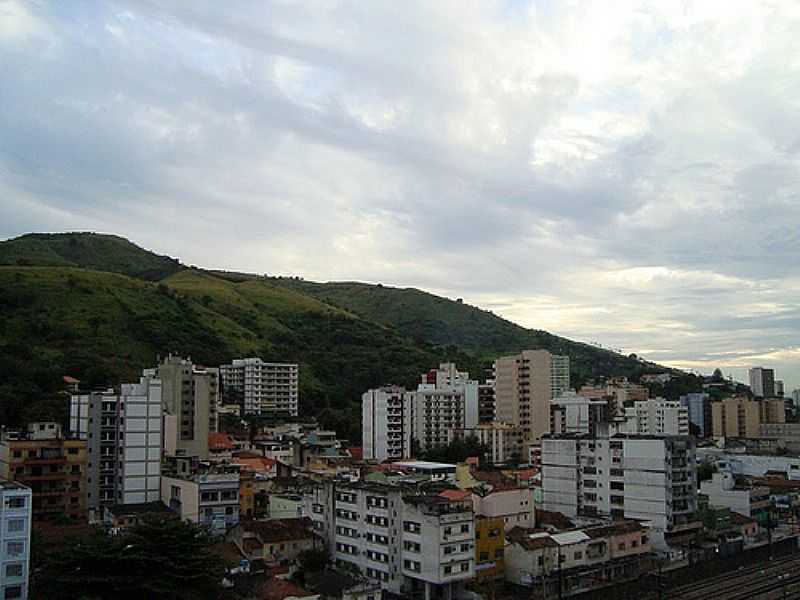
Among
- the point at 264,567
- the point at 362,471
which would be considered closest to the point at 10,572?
the point at 264,567

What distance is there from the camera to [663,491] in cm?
3891

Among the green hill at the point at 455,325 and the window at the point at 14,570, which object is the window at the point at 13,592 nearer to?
the window at the point at 14,570

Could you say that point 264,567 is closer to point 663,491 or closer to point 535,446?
point 663,491

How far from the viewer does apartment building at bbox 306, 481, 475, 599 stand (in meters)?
29.3

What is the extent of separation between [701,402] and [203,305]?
7286cm

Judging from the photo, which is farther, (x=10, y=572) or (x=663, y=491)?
(x=663, y=491)

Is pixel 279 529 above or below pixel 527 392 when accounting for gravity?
below

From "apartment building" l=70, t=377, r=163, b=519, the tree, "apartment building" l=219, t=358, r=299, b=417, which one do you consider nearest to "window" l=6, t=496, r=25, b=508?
the tree

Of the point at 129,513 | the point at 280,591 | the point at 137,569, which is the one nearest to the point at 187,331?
the point at 129,513

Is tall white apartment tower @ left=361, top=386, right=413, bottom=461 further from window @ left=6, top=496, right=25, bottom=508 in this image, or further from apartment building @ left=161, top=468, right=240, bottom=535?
window @ left=6, top=496, right=25, bottom=508

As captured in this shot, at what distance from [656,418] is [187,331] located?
183 ft

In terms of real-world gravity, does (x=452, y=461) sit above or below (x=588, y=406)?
below

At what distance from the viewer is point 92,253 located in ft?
498

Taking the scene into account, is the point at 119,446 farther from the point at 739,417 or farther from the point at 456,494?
the point at 739,417
